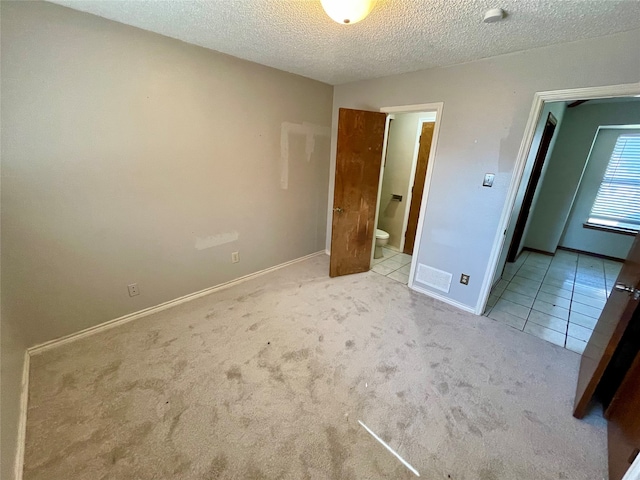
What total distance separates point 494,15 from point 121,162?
8.63 feet

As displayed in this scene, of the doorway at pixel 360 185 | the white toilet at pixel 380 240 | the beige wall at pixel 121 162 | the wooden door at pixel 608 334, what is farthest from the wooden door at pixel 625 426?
the beige wall at pixel 121 162

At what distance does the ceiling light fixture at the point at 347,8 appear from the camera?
1.22 meters

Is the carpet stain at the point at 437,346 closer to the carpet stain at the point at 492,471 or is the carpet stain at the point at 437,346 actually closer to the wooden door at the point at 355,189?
the carpet stain at the point at 492,471

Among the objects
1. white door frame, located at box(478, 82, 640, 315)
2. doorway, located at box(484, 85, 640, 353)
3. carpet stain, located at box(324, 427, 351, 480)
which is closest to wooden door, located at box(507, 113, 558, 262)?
doorway, located at box(484, 85, 640, 353)

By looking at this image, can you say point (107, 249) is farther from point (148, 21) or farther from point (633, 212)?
point (633, 212)

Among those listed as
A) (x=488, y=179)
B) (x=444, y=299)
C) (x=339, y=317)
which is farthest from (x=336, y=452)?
(x=488, y=179)

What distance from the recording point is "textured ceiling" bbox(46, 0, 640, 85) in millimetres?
1396

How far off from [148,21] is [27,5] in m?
0.59

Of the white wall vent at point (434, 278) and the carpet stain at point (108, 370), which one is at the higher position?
the white wall vent at point (434, 278)

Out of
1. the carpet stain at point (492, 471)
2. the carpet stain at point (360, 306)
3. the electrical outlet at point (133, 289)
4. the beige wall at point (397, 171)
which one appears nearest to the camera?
the carpet stain at point (492, 471)

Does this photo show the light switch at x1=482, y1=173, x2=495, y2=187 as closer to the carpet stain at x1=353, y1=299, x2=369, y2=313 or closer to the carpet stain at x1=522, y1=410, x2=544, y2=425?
the carpet stain at x1=353, y1=299, x2=369, y2=313

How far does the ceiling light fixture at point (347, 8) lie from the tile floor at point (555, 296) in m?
2.73

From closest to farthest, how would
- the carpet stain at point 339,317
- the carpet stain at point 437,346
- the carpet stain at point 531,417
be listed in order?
the carpet stain at point 531,417 → the carpet stain at point 437,346 → the carpet stain at point 339,317

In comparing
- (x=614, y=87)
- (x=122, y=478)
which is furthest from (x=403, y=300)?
(x=122, y=478)
